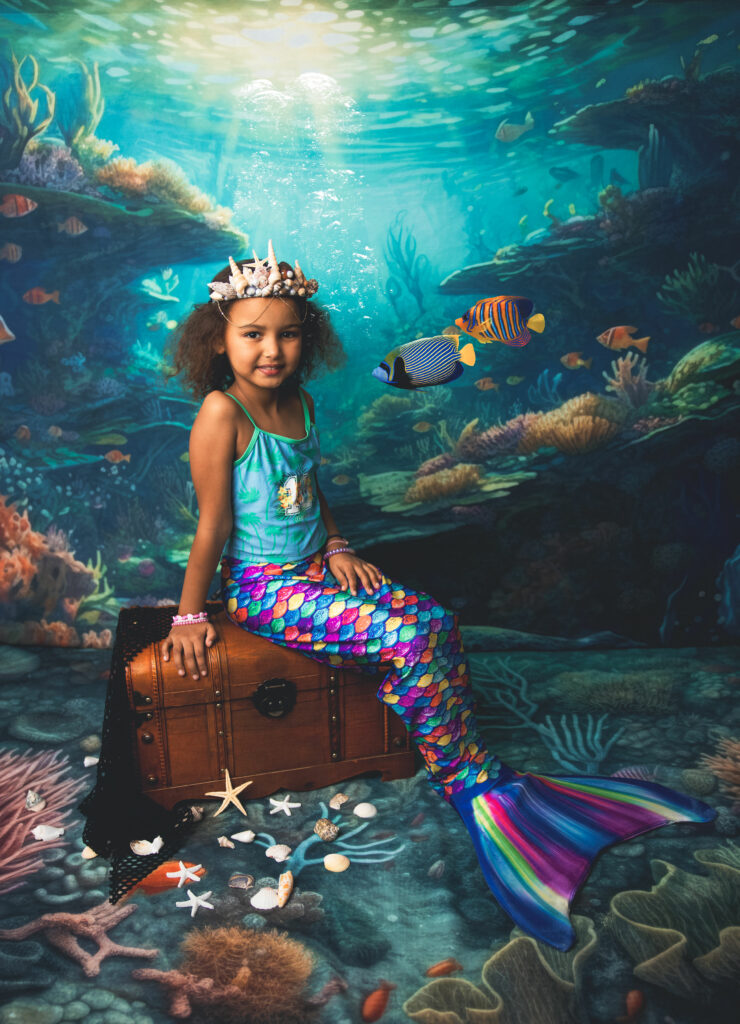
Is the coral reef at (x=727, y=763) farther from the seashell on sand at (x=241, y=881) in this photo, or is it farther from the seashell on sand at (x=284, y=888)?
the seashell on sand at (x=241, y=881)

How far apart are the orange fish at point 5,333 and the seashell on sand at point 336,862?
2.99 meters

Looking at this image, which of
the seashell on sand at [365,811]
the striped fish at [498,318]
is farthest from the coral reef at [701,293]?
the seashell on sand at [365,811]

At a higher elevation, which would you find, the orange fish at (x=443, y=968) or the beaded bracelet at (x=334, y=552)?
the beaded bracelet at (x=334, y=552)

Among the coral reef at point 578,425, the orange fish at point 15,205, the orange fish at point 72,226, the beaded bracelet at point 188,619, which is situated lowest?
the beaded bracelet at point 188,619

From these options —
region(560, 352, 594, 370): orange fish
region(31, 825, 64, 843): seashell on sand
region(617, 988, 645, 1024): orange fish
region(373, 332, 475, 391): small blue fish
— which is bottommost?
region(617, 988, 645, 1024): orange fish

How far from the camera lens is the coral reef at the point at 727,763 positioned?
2.87m

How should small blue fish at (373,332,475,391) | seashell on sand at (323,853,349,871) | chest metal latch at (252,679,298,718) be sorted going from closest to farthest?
seashell on sand at (323,853,349,871)
chest metal latch at (252,679,298,718)
small blue fish at (373,332,475,391)

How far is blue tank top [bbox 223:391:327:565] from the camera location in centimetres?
276

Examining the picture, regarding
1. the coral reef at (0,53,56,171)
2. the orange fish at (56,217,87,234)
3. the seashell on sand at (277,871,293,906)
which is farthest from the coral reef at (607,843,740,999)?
the coral reef at (0,53,56,171)

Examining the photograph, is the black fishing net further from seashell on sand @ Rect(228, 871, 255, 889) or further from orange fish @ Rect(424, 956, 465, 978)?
orange fish @ Rect(424, 956, 465, 978)

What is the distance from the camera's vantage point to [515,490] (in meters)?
4.21

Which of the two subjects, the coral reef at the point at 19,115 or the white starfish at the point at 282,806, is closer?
the white starfish at the point at 282,806

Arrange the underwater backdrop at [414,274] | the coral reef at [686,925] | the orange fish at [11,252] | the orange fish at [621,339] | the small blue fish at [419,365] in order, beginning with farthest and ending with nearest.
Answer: the orange fish at [621,339] → the orange fish at [11,252] → the underwater backdrop at [414,274] → the small blue fish at [419,365] → the coral reef at [686,925]

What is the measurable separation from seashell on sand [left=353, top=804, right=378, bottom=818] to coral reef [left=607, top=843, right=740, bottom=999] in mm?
848
